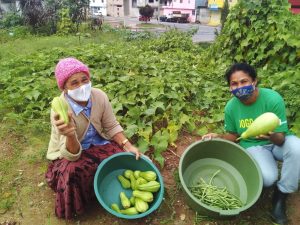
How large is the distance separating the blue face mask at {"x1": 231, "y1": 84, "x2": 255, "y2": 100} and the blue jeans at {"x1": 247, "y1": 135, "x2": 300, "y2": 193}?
0.52 metres

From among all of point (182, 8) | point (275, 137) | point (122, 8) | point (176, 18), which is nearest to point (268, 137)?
point (275, 137)

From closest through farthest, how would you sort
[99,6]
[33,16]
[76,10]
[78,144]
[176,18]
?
[78,144]
[33,16]
[76,10]
[176,18]
[99,6]

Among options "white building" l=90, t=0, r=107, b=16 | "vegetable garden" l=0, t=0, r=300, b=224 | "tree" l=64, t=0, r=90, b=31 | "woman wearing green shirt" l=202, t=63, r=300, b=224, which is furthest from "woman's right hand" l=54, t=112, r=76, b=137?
"white building" l=90, t=0, r=107, b=16

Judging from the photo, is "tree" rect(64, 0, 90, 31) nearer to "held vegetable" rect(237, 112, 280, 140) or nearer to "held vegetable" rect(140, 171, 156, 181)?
"held vegetable" rect(140, 171, 156, 181)

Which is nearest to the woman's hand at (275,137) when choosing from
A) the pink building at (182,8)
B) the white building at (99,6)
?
the pink building at (182,8)

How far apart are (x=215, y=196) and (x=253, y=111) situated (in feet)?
2.91

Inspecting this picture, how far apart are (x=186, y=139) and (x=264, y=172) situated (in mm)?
1577

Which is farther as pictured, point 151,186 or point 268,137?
point 151,186

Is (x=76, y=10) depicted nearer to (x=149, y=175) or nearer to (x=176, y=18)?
(x=149, y=175)

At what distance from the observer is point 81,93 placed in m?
3.04

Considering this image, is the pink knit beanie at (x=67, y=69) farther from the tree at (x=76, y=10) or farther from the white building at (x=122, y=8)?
the white building at (x=122, y=8)

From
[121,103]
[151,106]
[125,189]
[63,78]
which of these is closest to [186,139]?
[151,106]

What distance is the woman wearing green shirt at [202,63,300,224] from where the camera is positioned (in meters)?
2.92

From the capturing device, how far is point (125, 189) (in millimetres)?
3375
